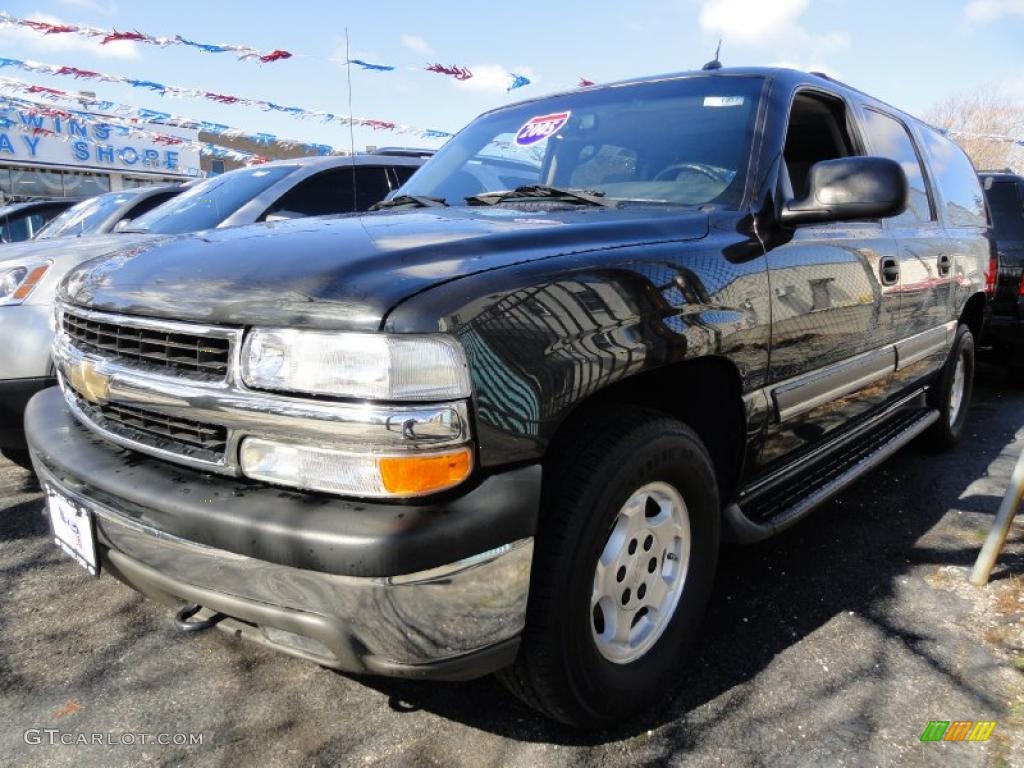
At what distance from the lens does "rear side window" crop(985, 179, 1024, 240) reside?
21.2 feet

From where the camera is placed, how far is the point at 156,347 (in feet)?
5.89

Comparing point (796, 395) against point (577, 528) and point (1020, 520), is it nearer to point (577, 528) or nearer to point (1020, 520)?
point (577, 528)

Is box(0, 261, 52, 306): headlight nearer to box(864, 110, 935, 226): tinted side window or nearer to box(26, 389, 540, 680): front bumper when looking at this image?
box(26, 389, 540, 680): front bumper

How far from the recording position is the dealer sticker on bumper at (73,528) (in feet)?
6.09

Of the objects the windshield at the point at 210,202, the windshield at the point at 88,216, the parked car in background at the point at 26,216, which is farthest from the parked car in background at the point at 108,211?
the parked car in background at the point at 26,216

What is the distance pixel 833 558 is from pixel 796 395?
100 centimetres

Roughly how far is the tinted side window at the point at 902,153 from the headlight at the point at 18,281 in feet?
13.3

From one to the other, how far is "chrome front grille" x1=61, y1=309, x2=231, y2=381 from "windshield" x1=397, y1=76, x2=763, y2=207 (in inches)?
52.2

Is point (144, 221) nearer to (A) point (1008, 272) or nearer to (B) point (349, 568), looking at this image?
(B) point (349, 568)

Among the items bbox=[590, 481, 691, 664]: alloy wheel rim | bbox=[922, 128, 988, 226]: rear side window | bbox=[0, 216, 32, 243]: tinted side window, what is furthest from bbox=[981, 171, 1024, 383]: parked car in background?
bbox=[0, 216, 32, 243]: tinted side window

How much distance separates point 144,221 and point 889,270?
485 cm

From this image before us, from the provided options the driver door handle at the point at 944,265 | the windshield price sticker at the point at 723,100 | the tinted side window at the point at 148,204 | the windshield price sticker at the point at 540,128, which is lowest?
the driver door handle at the point at 944,265

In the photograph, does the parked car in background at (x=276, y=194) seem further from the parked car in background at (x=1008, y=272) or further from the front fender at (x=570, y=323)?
the parked car in background at (x=1008, y=272)

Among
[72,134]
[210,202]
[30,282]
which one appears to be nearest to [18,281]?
[30,282]
